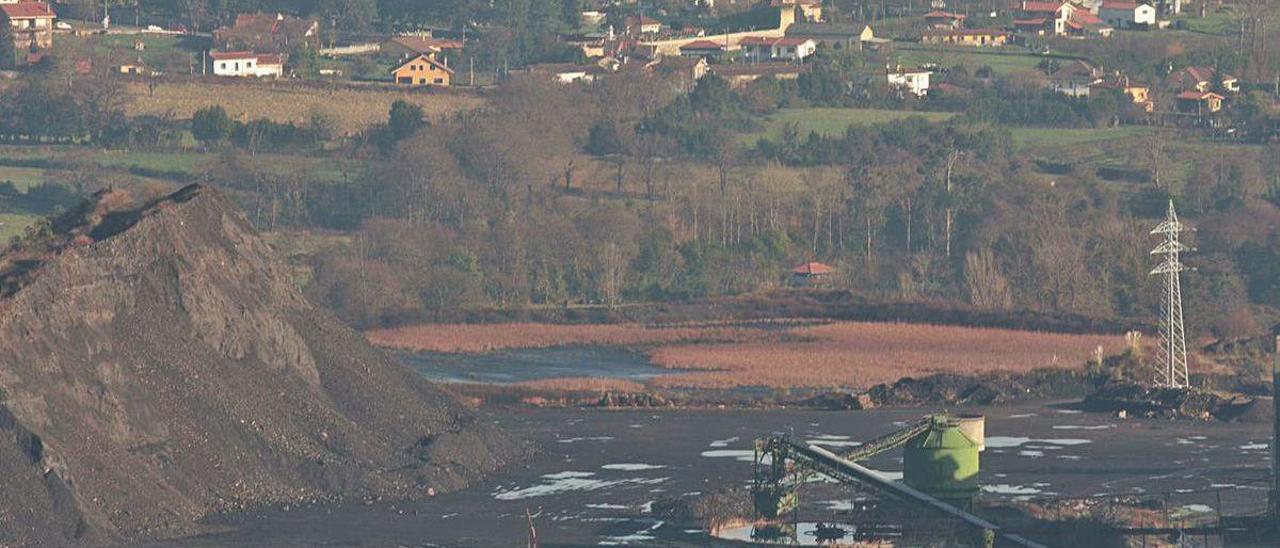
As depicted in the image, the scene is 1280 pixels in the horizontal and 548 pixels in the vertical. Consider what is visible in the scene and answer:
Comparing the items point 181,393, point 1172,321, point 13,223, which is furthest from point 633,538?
point 13,223

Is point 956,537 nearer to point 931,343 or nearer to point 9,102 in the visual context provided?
point 931,343

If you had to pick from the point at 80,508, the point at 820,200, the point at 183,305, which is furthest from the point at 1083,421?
the point at 820,200

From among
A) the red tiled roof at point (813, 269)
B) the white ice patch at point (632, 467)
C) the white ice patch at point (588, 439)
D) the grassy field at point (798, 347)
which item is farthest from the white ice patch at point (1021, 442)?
the red tiled roof at point (813, 269)

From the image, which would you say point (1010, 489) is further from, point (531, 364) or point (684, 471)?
point (531, 364)

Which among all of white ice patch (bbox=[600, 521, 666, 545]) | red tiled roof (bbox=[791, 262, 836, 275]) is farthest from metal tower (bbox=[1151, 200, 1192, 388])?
red tiled roof (bbox=[791, 262, 836, 275])

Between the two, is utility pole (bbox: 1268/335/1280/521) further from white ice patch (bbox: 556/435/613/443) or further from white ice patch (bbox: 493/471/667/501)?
white ice patch (bbox: 556/435/613/443)

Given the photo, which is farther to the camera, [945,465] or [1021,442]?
[1021,442]
